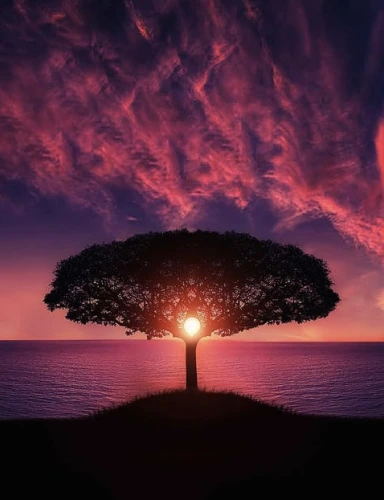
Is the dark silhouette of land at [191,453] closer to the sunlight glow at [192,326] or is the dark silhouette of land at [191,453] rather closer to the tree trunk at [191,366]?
the tree trunk at [191,366]

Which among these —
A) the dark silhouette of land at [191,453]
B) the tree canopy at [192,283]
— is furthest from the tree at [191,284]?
the dark silhouette of land at [191,453]

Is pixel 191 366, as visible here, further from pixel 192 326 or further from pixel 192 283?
pixel 192 283

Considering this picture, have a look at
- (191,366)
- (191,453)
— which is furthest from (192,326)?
(191,453)

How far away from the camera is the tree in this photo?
30344 millimetres

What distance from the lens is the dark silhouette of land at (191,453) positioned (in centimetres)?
1422

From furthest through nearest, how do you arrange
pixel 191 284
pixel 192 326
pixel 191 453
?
1. pixel 192 326
2. pixel 191 284
3. pixel 191 453

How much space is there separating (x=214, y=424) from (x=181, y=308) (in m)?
10.7

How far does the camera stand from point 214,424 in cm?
2264

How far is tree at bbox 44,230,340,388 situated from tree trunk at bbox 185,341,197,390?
0.24 ft

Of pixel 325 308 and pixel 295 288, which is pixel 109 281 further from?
pixel 325 308

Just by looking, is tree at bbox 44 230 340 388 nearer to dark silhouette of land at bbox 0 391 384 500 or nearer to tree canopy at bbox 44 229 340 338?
tree canopy at bbox 44 229 340 338

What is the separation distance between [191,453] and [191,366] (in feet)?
47.0

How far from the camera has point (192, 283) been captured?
31344 millimetres

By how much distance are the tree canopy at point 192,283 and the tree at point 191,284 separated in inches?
2.8
